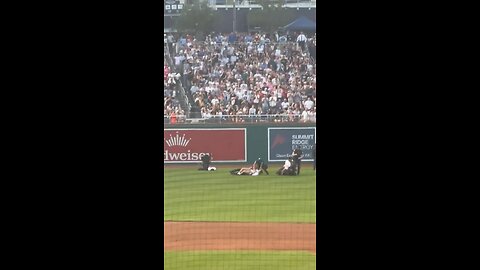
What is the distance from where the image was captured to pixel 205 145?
24.1ft

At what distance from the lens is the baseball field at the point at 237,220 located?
5543 mm

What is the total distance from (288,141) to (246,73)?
1.82 m

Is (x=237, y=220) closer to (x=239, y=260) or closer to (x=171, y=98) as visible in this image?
(x=239, y=260)

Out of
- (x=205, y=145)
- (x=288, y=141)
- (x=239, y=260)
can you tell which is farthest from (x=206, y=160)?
(x=239, y=260)

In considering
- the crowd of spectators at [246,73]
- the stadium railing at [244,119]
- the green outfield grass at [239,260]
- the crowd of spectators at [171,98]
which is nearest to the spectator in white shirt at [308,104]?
the crowd of spectators at [246,73]

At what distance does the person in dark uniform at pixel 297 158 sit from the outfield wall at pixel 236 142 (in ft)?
0.17

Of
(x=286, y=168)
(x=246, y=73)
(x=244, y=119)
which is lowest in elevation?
(x=286, y=168)

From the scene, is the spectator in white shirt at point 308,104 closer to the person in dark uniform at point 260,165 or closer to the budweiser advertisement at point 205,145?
the person in dark uniform at point 260,165

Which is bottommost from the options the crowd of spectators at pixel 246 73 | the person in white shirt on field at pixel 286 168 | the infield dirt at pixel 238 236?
the infield dirt at pixel 238 236
